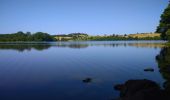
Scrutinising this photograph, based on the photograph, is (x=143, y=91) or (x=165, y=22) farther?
(x=165, y=22)

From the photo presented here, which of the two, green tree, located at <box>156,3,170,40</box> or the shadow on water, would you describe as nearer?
the shadow on water

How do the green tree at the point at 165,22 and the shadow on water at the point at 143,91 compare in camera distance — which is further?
the green tree at the point at 165,22

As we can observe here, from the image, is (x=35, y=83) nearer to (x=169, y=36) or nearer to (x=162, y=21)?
(x=169, y=36)

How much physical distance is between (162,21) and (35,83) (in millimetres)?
61480

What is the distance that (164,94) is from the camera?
19656 millimetres

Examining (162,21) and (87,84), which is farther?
(162,21)

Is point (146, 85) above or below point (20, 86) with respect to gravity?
above

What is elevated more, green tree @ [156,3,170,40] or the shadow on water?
green tree @ [156,3,170,40]

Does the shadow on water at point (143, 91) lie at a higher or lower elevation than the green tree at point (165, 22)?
lower

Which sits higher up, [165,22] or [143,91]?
[165,22]

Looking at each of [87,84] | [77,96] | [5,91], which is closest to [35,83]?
[5,91]

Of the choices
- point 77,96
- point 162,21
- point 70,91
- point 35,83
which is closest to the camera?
point 77,96

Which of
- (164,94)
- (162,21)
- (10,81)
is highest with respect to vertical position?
(162,21)

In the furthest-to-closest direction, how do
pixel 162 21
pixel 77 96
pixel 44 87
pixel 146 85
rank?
1. pixel 162 21
2. pixel 44 87
3. pixel 77 96
4. pixel 146 85
